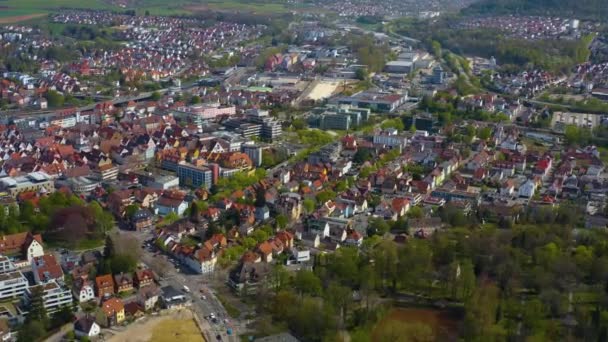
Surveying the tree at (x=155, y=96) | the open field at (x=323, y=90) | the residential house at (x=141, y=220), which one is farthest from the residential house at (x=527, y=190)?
the tree at (x=155, y=96)

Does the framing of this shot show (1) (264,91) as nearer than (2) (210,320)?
No

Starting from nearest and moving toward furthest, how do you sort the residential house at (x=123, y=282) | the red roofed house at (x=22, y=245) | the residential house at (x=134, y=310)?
the residential house at (x=134, y=310) → the residential house at (x=123, y=282) → the red roofed house at (x=22, y=245)

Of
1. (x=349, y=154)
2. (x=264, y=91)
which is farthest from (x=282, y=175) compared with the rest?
(x=264, y=91)

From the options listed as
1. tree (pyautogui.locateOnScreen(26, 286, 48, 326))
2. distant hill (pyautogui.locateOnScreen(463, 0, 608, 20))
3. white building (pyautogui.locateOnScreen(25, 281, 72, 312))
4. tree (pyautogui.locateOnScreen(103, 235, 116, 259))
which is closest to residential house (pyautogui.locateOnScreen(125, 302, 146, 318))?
white building (pyautogui.locateOnScreen(25, 281, 72, 312))

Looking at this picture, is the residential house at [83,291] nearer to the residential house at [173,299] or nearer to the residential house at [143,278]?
the residential house at [143,278]

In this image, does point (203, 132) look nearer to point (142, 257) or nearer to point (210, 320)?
point (142, 257)

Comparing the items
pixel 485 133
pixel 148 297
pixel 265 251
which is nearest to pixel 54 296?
pixel 148 297
